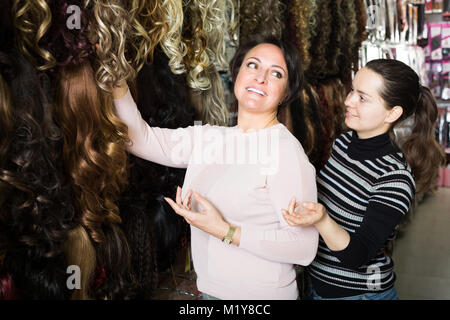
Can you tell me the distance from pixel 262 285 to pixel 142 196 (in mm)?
436

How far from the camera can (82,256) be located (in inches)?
42.8

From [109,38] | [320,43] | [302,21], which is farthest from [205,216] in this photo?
[320,43]

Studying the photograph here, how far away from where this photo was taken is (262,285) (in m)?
1.18

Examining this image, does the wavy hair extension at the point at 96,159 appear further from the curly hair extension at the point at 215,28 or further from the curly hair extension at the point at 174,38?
the curly hair extension at the point at 215,28

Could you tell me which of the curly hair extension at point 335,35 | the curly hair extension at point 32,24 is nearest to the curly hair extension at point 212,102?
the curly hair extension at point 32,24

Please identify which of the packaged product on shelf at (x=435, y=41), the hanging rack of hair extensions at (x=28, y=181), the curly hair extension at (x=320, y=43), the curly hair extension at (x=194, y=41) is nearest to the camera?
the hanging rack of hair extensions at (x=28, y=181)

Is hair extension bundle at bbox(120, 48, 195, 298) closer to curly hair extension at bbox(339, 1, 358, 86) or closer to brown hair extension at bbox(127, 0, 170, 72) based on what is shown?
brown hair extension at bbox(127, 0, 170, 72)

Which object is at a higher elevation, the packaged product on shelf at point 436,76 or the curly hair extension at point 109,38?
the packaged product on shelf at point 436,76

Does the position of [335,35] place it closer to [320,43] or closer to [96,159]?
[320,43]

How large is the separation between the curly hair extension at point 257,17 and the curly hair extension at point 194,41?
1.65 feet

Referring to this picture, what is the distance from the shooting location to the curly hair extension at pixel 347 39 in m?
2.68

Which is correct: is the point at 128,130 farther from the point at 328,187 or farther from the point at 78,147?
the point at 328,187

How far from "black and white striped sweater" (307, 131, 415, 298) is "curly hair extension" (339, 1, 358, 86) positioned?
4.79ft

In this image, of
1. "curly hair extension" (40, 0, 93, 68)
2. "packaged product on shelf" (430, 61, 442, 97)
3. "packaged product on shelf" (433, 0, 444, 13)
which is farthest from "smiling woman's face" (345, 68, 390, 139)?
"packaged product on shelf" (433, 0, 444, 13)
